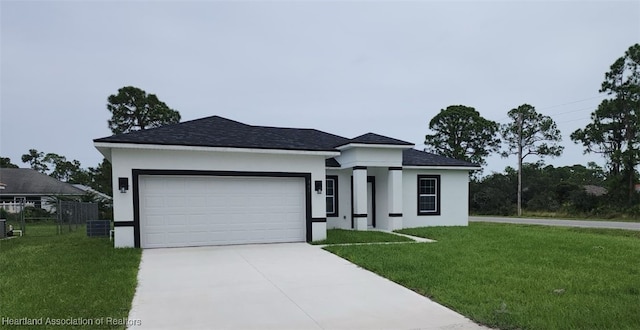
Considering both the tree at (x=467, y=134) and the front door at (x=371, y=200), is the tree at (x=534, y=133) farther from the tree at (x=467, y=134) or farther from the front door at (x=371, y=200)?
the front door at (x=371, y=200)

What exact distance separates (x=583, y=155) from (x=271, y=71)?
87.6 feet

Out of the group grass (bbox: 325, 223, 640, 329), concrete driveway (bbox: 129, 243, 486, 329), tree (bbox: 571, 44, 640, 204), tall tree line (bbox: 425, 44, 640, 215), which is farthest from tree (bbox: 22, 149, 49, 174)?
tree (bbox: 571, 44, 640, 204)

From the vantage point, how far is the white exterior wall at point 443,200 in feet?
51.7

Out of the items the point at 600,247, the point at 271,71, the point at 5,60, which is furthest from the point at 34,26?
the point at 600,247

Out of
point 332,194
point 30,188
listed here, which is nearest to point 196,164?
point 332,194

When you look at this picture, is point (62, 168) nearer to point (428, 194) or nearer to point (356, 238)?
point (428, 194)

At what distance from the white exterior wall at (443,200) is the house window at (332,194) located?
2.75m

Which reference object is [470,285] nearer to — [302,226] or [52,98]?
[302,226]

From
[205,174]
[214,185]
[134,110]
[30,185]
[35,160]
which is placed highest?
[134,110]

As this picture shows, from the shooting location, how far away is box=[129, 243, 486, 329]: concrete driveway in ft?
15.2

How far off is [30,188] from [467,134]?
130 feet

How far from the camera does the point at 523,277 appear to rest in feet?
21.9

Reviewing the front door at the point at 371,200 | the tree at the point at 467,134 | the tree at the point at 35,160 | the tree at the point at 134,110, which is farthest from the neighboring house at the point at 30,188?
the tree at the point at 467,134

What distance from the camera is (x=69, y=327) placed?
433 cm
